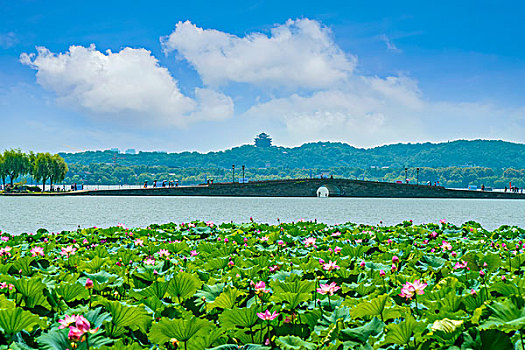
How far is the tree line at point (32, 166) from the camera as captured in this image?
69875mm

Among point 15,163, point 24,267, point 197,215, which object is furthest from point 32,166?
point 24,267

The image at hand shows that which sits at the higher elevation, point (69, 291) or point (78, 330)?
point (78, 330)

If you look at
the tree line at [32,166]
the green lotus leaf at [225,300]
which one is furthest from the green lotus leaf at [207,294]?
the tree line at [32,166]

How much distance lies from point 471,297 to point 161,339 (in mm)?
2357

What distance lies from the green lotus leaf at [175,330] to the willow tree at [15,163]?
256 feet

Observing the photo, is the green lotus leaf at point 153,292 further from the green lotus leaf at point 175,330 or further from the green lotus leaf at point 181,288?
the green lotus leaf at point 175,330

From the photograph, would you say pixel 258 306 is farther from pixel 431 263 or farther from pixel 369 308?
pixel 431 263

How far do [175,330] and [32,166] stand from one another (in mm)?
79311

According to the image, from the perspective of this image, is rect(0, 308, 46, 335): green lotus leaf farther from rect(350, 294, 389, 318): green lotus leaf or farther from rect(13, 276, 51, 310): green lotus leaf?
rect(350, 294, 389, 318): green lotus leaf

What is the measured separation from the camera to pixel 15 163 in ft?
231

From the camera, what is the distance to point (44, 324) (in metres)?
2.91

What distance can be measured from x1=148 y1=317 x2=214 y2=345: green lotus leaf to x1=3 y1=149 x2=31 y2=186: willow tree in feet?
256

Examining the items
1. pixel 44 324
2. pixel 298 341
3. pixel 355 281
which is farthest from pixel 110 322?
pixel 355 281

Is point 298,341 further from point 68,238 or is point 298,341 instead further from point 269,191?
point 269,191
